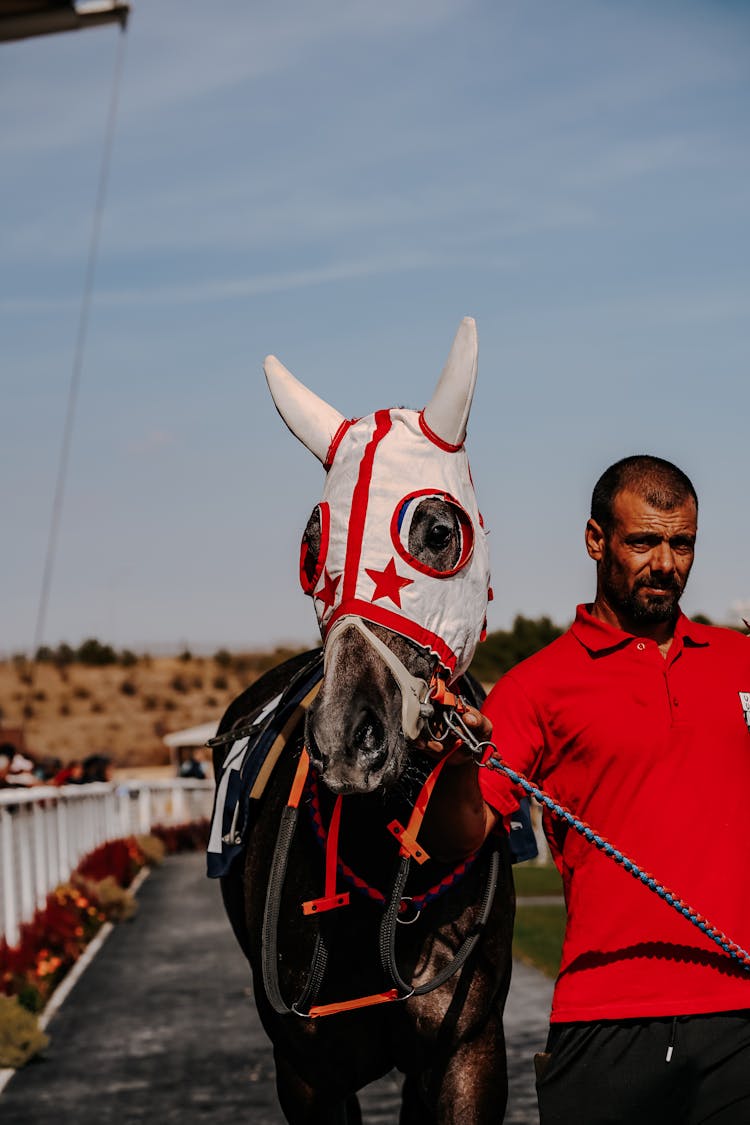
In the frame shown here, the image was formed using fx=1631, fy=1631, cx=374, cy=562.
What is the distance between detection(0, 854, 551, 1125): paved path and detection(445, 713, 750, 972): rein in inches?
169

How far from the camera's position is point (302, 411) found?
3877mm

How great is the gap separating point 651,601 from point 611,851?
1.91ft

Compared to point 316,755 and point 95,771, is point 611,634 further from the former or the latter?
point 95,771

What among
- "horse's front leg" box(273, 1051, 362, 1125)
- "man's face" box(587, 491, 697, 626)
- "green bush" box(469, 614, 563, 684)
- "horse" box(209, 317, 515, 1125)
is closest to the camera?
"horse" box(209, 317, 515, 1125)

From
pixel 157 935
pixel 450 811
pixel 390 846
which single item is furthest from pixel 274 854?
pixel 157 935

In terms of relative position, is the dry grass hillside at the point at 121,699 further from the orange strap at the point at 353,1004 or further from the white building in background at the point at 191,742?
the orange strap at the point at 353,1004

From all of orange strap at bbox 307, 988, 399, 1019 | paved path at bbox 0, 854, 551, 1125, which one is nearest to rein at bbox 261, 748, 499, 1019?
orange strap at bbox 307, 988, 399, 1019

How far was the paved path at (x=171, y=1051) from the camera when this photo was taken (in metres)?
7.85

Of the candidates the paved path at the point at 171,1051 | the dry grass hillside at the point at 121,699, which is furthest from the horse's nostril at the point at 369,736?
the dry grass hillside at the point at 121,699

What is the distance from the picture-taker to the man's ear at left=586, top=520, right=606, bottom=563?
12.4 ft

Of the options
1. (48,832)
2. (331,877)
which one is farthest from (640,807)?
(48,832)

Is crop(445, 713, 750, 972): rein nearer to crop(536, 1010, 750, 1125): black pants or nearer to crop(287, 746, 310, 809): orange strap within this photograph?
crop(536, 1010, 750, 1125): black pants

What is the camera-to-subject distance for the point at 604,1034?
3467mm

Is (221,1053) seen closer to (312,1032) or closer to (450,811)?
(312,1032)
